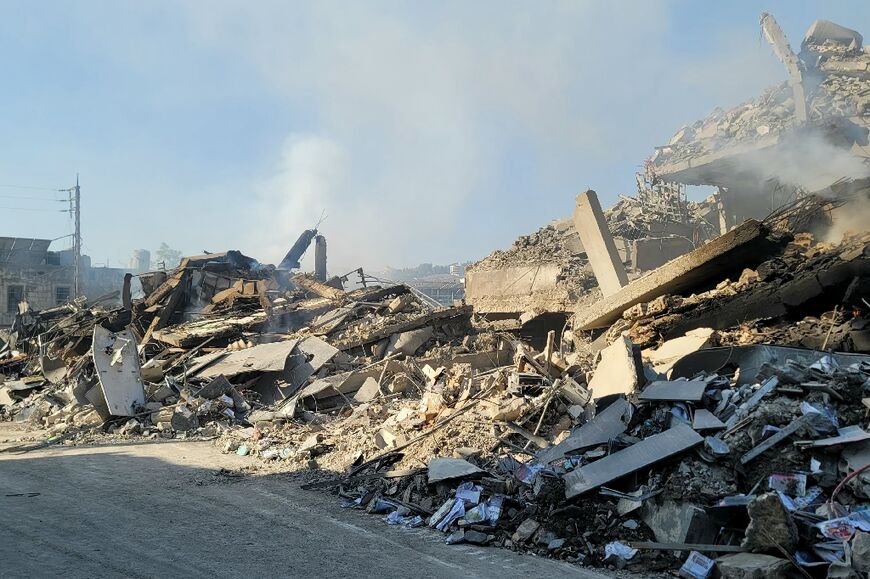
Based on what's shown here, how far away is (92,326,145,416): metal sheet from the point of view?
10.5 m

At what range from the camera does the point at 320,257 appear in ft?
78.3

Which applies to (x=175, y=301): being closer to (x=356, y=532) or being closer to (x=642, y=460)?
(x=356, y=532)

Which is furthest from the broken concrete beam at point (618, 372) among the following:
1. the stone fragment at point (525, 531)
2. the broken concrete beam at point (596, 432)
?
the stone fragment at point (525, 531)

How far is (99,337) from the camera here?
10.8 m

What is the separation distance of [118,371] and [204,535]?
285 inches

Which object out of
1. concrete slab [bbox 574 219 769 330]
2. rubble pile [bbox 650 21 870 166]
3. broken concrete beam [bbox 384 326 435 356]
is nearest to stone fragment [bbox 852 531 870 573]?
concrete slab [bbox 574 219 769 330]

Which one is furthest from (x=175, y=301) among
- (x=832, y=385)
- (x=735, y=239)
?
(x=832, y=385)

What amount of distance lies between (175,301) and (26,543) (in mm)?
13967

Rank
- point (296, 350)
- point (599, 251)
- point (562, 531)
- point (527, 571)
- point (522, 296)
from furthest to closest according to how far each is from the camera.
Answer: point (522, 296) < point (296, 350) < point (599, 251) < point (562, 531) < point (527, 571)

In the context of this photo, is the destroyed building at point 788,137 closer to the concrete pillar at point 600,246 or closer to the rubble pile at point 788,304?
the concrete pillar at point 600,246

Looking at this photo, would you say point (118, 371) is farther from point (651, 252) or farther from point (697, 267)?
point (651, 252)

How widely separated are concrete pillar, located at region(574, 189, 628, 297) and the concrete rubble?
42 millimetres

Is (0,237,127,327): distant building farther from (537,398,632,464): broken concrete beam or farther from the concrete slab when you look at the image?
(537,398,632,464): broken concrete beam

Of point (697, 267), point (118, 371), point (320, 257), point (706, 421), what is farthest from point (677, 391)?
point (320, 257)
